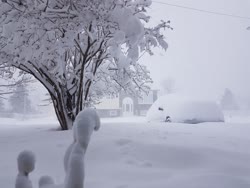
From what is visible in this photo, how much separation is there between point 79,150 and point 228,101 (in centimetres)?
5799

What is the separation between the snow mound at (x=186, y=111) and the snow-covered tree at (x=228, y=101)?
46743 mm

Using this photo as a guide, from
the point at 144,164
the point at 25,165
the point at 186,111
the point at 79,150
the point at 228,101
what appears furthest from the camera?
the point at 228,101

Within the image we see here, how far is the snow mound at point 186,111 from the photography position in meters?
10.4

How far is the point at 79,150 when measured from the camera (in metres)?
1.31

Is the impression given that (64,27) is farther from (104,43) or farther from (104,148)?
(104,148)

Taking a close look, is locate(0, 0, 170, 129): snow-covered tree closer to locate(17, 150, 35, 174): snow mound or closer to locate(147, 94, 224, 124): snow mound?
locate(17, 150, 35, 174): snow mound

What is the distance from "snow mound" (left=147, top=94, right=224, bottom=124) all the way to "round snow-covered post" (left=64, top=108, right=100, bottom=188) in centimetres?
922

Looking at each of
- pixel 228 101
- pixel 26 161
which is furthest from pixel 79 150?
pixel 228 101

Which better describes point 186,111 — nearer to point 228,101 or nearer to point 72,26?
point 72,26

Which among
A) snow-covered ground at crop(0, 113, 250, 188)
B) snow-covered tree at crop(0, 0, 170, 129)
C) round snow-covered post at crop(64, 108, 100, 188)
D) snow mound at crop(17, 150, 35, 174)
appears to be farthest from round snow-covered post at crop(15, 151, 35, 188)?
snow-covered tree at crop(0, 0, 170, 129)

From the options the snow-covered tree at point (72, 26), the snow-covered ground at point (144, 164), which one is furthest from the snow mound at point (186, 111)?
the snow-covered ground at point (144, 164)

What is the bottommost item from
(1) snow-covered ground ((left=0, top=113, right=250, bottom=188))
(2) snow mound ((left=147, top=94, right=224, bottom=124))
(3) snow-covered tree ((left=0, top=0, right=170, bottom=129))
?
(1) snow-covered ground ((left=0, top=113, right=250, bottom=188))

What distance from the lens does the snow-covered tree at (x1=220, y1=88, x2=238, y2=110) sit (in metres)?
55.1

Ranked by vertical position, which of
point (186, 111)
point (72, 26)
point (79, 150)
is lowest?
point (186, 111)
